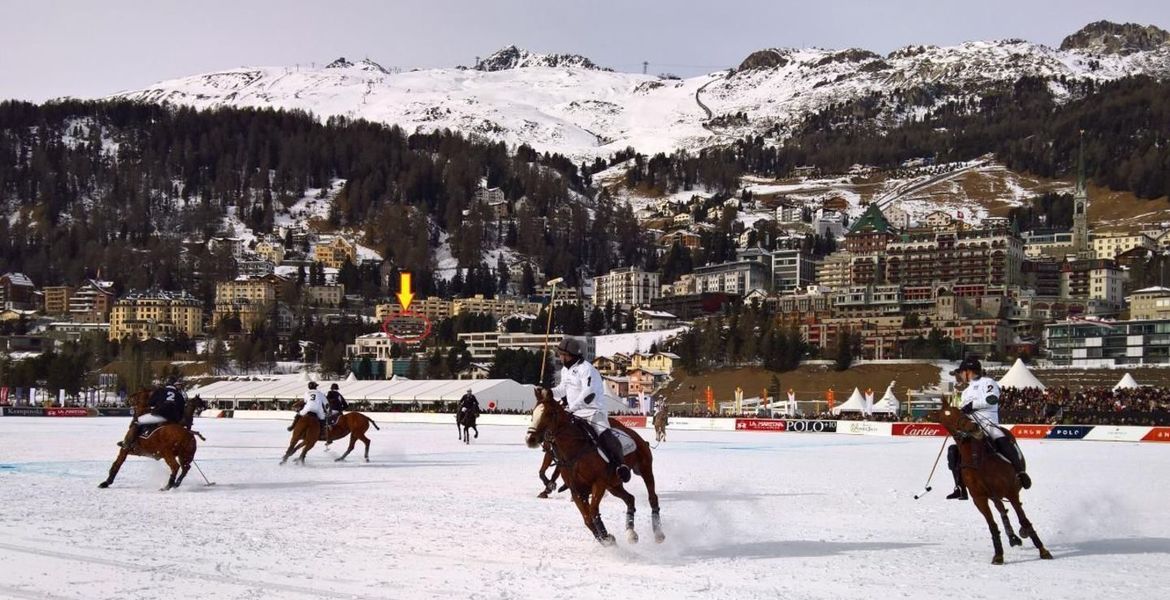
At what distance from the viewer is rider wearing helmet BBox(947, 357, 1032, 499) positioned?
12258 mm

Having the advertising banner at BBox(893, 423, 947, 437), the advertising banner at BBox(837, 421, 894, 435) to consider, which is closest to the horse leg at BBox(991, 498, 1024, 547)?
the advertising banner at BBox(893, 423, 947, 437)

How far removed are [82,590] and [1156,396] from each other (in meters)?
56.8

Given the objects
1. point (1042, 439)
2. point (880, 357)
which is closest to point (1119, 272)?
point (880, 357)

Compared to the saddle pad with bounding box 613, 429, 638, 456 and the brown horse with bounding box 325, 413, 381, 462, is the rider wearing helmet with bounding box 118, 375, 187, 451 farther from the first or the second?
the saddle pad with bounding box 613, 429, 638, 456

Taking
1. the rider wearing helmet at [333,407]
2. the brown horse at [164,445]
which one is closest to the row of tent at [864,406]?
the rider wearing helmet at [333,407]

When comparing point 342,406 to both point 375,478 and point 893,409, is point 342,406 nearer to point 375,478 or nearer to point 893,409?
point 375,478

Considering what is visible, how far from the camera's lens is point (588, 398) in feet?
41.5

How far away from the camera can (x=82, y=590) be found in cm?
954

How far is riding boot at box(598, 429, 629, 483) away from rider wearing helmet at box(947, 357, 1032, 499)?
3380 mm

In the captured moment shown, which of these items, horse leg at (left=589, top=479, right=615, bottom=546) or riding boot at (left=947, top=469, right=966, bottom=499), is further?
riding boot at (left=947, top=469, right=966, bottom=499)

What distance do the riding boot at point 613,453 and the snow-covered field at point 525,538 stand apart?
2.57 feet

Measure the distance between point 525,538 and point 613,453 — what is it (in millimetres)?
1638

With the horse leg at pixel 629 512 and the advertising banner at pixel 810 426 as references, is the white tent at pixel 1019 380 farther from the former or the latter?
the horse leg at pixel 629 512

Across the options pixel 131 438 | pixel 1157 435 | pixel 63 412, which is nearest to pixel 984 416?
pixel 131 438
